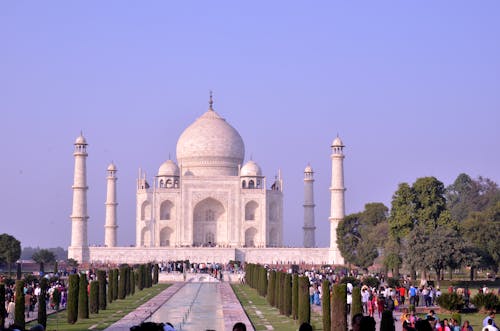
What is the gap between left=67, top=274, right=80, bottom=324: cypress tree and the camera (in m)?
19.0

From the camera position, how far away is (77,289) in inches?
777

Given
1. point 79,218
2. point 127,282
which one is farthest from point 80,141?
point 127,282

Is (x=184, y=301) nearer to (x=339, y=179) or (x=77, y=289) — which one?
(x=77, y=289)

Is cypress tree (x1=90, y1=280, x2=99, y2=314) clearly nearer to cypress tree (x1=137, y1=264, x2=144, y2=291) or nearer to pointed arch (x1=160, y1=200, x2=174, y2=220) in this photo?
Result: cypress tree (x1=137, y1=264, x2=144, y2=291)

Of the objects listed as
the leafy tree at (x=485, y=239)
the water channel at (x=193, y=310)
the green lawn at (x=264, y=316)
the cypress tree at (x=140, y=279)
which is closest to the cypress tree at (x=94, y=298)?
the water channel at (x=193, y=310)

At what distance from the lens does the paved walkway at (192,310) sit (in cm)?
1820

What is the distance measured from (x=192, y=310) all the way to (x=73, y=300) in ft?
10.8

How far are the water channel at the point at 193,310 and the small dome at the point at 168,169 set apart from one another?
20.7m

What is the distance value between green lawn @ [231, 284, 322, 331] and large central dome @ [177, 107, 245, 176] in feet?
80.2

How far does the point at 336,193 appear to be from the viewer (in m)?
46.5

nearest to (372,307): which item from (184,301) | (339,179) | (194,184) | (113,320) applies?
(113,320)

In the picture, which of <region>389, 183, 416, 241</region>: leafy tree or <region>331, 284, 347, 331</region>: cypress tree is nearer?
<region>331, 284, 347, 331</region>: cypress tree

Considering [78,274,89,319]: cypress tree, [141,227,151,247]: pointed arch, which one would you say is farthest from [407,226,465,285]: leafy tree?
[141,227,151,247]: pointed arch

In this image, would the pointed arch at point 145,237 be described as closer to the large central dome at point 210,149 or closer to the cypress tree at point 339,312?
the large central dome at point 210,149
